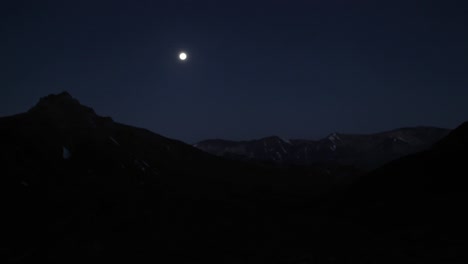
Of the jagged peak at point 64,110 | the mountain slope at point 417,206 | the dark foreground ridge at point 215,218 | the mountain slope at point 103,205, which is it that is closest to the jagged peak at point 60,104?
the jagged peak at point 64,110

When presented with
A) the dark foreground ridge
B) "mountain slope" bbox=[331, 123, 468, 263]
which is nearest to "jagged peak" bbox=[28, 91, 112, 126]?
the dark foreground ridge

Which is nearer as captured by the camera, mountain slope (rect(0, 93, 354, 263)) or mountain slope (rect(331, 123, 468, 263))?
mountain slope (rect(331, 123, 468, 263))

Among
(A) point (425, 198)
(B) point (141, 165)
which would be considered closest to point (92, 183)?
(B) point (141, 165)

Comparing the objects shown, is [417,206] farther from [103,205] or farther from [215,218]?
[103,205]

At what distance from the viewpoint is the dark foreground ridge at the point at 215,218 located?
1448 inches

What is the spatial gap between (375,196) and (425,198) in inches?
341

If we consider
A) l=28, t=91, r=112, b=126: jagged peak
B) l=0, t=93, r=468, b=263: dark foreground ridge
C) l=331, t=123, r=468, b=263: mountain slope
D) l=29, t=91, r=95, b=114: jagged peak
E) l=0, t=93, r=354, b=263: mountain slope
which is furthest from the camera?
l=29, t=91, r=95, b=114: jagged peak

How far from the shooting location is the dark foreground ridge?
3678 cm

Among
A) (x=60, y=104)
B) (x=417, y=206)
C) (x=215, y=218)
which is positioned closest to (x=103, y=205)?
(x=215, y=218)

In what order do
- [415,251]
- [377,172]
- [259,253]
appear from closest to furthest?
[415,251]
[259,253]
[377,172]

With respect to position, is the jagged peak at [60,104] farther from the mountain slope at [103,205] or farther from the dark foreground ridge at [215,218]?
the dark foreground ridge at [215,218]

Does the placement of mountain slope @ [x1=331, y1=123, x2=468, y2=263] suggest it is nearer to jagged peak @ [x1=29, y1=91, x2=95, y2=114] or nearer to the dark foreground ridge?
the dark foreground ridge

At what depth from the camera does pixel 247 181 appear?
14550 centimetres

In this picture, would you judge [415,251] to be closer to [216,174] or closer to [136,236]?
[136,236]
